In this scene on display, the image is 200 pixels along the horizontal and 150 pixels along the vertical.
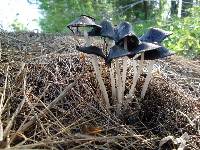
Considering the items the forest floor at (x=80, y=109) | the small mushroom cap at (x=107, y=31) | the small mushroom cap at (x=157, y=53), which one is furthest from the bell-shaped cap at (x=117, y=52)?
the forest floor at (x=80, y=109)

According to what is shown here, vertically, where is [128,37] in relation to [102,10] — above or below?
above

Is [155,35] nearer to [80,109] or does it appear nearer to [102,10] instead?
[80,109]

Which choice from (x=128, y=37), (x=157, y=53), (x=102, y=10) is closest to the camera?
(x=128, y=37)

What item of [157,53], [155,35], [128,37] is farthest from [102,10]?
[128,37]

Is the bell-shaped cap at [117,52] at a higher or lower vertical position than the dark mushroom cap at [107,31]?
lower

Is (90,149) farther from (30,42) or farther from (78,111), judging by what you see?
(30,42)

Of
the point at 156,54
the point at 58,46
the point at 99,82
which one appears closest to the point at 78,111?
the point at 99,82

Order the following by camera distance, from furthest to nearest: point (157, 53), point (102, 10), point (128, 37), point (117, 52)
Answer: point (102, 10)
point (157, 53)
point (128, 37)
point (117, 52)

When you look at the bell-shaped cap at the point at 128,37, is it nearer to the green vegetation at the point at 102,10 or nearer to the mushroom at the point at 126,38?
the mushroom at the point at 126,38

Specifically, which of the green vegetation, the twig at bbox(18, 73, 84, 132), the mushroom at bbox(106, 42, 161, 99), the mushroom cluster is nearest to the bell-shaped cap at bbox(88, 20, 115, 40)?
the mushroom cluster
